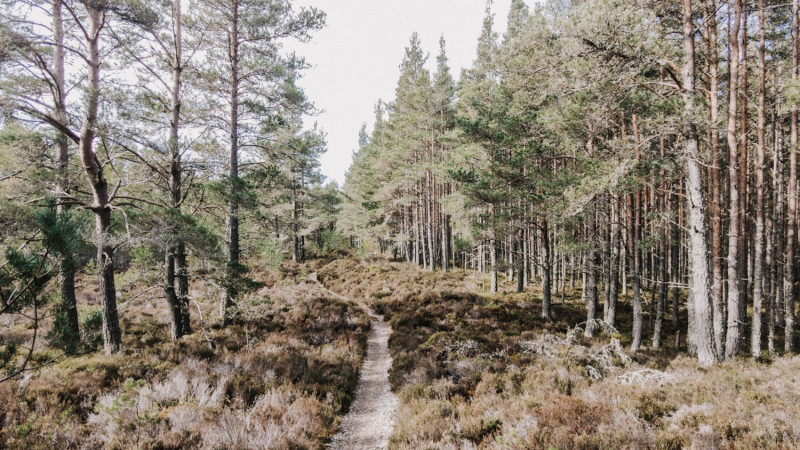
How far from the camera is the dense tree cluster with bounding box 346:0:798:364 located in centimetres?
716

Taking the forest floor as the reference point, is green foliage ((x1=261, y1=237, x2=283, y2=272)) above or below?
above

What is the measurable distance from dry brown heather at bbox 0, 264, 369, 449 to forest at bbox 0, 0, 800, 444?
53 mm

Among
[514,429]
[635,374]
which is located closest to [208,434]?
[514,429]

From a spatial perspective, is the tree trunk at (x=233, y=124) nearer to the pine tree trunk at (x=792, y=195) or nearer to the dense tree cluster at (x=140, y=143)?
the dense tree cluster at (x=140, y=143)

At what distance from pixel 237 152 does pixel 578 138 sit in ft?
40.9

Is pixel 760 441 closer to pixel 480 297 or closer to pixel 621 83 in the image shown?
pixel 621 83

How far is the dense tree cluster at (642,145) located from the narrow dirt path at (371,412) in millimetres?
6675

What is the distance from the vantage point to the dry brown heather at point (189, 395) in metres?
4.63

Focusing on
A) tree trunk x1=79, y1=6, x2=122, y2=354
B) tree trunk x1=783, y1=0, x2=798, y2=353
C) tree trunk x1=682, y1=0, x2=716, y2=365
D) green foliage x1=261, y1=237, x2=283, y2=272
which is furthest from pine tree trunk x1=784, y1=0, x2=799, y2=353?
tree trunk x1=79, y1=6, x2=122, y2=354

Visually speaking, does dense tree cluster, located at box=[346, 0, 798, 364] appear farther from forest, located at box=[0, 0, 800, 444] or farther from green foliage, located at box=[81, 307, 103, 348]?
green foliage, located at box=[81, 307, 103, 348]

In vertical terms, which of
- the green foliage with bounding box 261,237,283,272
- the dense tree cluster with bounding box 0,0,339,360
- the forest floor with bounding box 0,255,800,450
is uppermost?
the dense tree cluster with bounding box 0,0,339,360

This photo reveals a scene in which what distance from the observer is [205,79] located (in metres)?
11.0

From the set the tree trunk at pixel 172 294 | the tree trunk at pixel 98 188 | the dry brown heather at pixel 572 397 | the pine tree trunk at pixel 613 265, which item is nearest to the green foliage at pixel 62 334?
the tree trunk at pixel 98 188

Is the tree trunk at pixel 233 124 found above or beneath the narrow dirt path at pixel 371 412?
above
